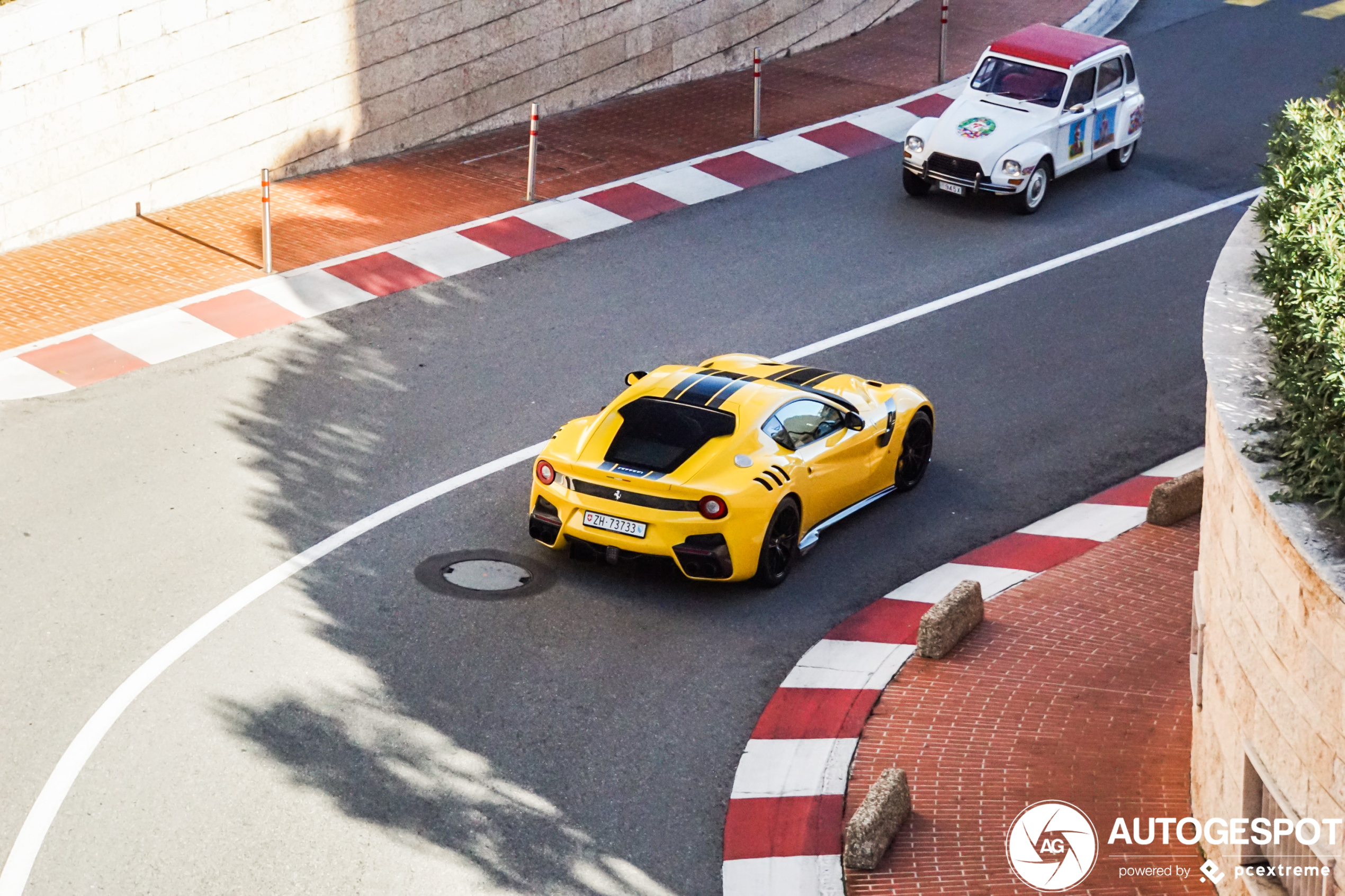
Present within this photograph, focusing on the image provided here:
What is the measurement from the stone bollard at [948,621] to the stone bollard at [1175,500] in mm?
2388

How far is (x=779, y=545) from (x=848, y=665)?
1228mm

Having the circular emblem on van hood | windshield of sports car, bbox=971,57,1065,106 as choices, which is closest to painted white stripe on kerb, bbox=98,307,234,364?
the circular emblem on van hood

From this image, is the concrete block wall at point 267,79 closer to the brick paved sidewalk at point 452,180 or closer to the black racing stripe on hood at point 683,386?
the brick paved sidewalk at point 452,180

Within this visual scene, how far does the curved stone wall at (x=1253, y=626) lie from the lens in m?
7.66

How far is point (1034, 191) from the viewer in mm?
20375

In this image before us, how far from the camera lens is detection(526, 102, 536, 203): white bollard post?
19.7 metres

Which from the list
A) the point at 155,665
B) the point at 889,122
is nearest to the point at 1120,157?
the point at 889,122

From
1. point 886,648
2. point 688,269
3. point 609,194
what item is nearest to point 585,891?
point 886,648

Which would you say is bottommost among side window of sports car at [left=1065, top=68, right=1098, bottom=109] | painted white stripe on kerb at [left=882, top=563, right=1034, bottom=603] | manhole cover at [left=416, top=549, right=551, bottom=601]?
painted white stripe on kerb at [left=882, top=563, right=1034, bottom=603]

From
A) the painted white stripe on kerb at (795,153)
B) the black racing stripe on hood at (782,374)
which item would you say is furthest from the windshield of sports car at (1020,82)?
the black racing stripe on hood at (782,374)

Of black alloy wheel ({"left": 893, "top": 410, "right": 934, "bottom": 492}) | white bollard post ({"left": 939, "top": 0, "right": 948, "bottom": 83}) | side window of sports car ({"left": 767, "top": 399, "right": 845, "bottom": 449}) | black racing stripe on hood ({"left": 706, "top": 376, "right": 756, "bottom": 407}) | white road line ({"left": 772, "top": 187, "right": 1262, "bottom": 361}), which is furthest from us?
white bollard post ({"left": 939, "top": 0, "right": 948, "bottom": 83})

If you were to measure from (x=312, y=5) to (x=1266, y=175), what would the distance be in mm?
13224

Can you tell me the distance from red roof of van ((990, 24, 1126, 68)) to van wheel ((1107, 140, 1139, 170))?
1254 mm

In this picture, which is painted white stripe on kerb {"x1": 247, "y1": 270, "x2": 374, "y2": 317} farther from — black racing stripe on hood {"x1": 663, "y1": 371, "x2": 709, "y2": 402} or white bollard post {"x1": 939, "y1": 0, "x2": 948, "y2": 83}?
white bollard post {"x1": 939, "y1": 0, "x2": 948, "y2": 83}
